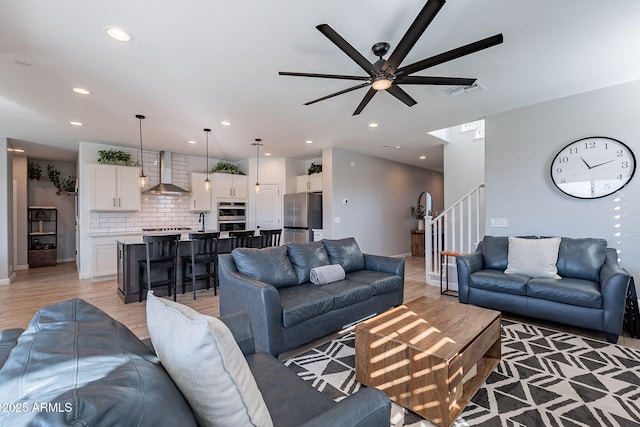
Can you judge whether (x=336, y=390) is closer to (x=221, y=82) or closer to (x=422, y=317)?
(x=422, y=317)

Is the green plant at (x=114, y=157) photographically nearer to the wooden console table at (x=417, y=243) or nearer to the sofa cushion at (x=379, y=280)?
the sofa cushion at (x=379, y=280)

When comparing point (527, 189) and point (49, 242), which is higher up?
point (527, 189)

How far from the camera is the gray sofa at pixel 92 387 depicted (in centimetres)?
52

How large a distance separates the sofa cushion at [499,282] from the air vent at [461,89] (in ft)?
7.17

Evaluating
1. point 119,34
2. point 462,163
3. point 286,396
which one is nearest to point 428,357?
point 286,396

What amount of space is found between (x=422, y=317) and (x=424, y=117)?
10.8 ft

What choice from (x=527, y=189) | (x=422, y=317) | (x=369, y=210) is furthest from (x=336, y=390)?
(x=369, y=210)

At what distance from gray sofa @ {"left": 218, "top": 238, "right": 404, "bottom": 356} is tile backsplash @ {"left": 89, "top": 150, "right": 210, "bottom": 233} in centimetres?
449

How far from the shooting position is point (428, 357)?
67.4 inches

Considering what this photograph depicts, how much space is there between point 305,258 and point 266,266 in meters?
0.52

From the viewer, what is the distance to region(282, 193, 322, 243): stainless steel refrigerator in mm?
6609

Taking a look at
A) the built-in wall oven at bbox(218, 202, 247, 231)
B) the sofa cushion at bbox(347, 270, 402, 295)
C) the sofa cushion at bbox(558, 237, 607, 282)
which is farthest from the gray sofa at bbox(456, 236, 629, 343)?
the built-in wall oven at bbox(218, 202, 247, 231)

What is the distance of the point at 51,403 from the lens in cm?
52

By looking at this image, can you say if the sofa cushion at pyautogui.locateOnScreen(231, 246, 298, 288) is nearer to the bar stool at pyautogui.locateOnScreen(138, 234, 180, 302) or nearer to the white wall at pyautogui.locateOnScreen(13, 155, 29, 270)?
the bar stool at pyautogui.locateOnScreen(138, 234, 180, 302)
